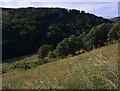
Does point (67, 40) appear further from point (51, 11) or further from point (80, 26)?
point (51, 11)

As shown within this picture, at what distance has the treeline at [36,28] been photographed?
7931cm

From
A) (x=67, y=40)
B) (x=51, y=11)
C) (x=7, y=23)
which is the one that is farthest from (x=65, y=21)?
(x=67, y=40)

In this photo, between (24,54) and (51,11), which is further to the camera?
(51,11)

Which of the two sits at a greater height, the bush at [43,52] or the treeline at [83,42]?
the treeline at [83,42]

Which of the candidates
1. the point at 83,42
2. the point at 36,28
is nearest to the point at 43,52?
the point at 83,42

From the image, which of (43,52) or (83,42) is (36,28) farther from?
(83,42)

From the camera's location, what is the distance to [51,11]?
116m

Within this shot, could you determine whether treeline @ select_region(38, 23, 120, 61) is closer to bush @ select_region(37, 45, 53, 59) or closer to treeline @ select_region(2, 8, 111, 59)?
bush @ select_region(37, 45, 53, 59)

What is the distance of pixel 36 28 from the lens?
93438 millimetres

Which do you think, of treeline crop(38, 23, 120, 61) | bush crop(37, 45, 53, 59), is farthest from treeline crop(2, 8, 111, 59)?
treeline crop(38, 23, 120, 61)

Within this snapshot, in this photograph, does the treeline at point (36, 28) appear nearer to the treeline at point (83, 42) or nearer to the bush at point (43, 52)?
the bush at point (43, 52)

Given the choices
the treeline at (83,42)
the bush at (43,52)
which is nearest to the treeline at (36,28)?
the bush at (43,52)

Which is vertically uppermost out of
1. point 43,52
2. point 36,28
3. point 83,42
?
point 36,28

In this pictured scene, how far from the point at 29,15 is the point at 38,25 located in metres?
17.4
